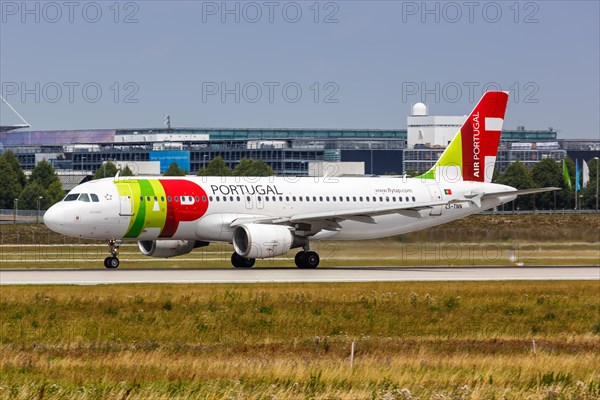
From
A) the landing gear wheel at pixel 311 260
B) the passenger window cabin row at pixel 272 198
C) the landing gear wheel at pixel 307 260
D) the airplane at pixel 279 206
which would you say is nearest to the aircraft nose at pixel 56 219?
the airplane at pixel 279 206

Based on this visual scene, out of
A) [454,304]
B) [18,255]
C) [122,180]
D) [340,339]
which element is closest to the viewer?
[340,339]

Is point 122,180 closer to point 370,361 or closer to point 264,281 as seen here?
point 264,281

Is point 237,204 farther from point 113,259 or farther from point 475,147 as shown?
point 475,147

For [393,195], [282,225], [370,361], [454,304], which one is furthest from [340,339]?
[393,195]

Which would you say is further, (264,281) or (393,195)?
(393,195)

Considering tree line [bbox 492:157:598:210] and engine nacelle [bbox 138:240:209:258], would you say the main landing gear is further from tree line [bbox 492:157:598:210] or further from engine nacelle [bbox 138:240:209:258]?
tree line [bbox 492:157:598:210]

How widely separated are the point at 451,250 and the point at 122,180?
18.2 metres

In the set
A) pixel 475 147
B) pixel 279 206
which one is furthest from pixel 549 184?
pixel 279 206

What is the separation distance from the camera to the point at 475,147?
Result: 63000 mm

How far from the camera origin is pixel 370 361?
79.9 feet

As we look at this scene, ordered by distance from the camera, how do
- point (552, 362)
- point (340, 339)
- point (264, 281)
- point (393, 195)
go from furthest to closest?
1. point (393, 195)
2. point (264, 281)
3. point (340, 339)
4. point (552, 362)

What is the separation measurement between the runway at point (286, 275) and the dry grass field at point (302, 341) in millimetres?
3168

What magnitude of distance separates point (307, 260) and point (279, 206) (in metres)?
3.29

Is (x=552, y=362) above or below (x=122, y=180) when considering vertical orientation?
below
